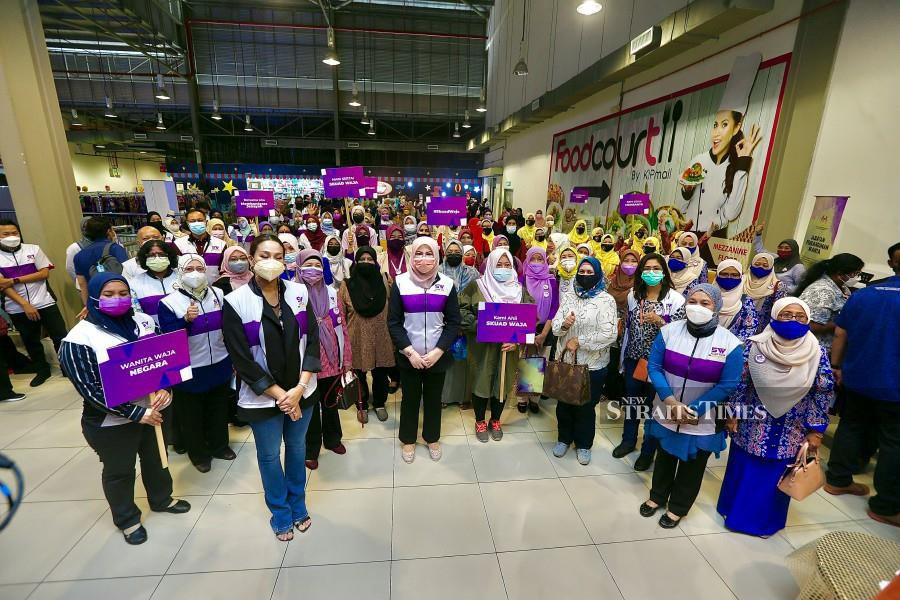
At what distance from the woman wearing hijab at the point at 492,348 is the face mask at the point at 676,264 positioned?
6.19 feet

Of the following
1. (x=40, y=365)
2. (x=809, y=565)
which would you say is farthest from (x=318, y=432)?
(x=40, y=365)

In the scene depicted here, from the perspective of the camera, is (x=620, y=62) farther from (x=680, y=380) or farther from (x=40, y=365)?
(x=40, y=365)

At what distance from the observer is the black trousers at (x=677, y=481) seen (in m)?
2.54

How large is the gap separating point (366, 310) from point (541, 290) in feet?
5.19

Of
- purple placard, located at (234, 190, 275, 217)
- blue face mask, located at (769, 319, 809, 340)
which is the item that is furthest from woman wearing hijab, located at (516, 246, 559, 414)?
purple placard, located at (234, 190, 275, 217)

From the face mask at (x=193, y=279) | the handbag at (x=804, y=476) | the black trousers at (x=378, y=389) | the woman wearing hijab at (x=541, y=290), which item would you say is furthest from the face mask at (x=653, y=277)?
the face mask at (x=193, y=279)

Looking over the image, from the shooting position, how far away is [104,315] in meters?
2.08

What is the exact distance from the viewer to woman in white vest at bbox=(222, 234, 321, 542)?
209cm

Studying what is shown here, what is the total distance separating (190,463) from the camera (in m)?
3.15

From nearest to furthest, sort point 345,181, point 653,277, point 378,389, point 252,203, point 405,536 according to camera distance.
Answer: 1. point 405,536
2. point 653,277
3. point 378,389
4. point 345,181
5. point 252,203

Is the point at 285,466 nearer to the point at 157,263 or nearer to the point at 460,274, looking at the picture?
the point at 157,263

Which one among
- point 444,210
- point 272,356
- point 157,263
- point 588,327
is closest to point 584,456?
point 588,327

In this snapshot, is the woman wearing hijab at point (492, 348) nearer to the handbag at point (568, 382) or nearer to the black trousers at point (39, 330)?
the handbag at point (568, 382)

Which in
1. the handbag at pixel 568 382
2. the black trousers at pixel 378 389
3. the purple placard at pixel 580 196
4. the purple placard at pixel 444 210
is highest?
the purple placard at pixel 580 196
